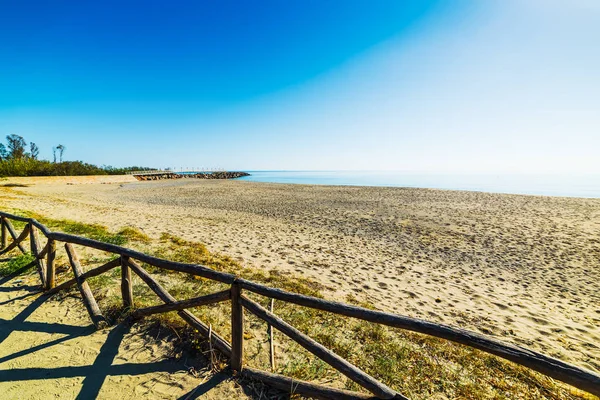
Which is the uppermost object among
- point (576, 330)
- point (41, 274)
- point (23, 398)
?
point (41, 274)

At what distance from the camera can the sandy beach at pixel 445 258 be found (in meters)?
6.81

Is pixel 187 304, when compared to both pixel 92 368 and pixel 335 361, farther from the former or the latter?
pixel 335 361

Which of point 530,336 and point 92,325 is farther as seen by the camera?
point 530,336

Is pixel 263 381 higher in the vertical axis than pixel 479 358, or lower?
higher

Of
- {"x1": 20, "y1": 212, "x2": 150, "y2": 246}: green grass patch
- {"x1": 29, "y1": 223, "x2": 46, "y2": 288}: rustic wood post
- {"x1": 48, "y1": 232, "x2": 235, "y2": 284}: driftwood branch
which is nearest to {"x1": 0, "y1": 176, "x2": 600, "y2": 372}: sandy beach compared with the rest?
{"x1": 20, "y1": 212, "x2": 150, "y2": 246}: green grass patch

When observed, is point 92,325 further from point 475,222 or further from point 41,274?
point 475,222

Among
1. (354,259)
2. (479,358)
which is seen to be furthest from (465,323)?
(354,259)

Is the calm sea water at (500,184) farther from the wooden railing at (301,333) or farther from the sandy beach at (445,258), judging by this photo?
the wooden railing at (301,333)

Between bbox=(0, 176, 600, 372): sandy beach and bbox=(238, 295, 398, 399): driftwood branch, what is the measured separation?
13.2ft

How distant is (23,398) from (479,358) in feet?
25.1

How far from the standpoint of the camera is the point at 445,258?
1149cm

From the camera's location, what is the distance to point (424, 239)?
1430 centimetres

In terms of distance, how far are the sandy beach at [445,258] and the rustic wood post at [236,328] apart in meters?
4.08

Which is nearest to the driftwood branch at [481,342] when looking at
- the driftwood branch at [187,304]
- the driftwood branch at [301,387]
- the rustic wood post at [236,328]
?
the rustic wood post at [236,328]
